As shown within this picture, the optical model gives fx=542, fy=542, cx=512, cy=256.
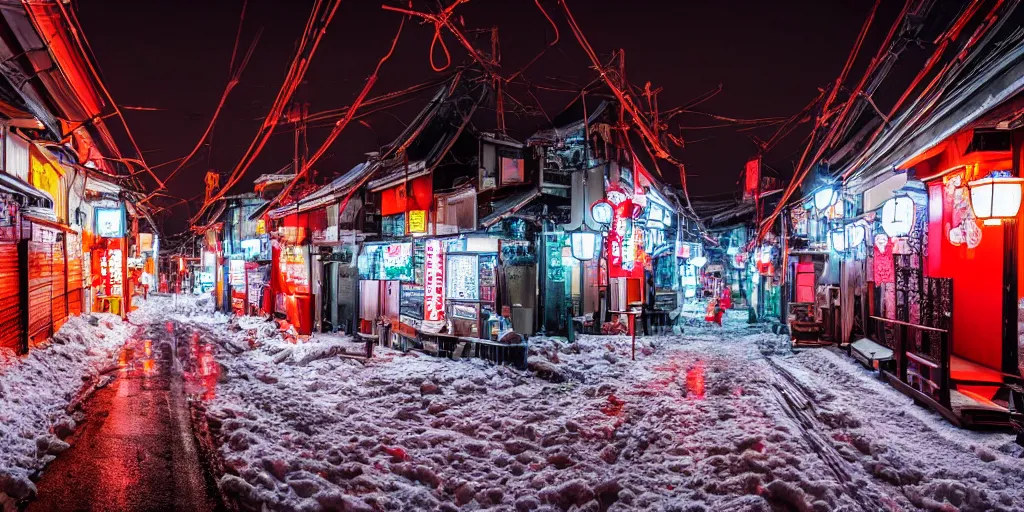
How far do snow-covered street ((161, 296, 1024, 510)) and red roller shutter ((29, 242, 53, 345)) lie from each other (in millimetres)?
5675

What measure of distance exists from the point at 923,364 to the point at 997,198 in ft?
11.7

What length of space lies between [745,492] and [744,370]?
32.2ft

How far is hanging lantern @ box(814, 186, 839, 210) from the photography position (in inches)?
792

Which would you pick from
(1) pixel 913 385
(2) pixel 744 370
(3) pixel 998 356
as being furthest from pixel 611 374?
(3) pixel 998 356

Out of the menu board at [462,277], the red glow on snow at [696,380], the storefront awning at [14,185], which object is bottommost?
the red glow on snow at [696,380]

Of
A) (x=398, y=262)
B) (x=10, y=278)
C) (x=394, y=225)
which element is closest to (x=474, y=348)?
(x=398, y=262)

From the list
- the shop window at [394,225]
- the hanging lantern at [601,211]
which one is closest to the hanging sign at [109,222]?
the shop window at [394,225]

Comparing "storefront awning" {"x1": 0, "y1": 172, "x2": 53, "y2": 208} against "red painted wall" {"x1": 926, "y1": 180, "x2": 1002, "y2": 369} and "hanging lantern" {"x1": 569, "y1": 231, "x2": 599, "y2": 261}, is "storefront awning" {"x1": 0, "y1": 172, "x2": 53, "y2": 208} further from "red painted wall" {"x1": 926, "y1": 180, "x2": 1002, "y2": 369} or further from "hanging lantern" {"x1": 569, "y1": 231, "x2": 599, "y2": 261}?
"red painted wall" {"x1": 926, "y1": 180, "x2": 1002, "y2": 369}

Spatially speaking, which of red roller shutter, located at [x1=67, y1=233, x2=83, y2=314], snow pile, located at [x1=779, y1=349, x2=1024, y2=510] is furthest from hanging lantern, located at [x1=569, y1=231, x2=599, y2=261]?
red roller shutter, located at [x1=67, y1=233, x2=83, y2=314]

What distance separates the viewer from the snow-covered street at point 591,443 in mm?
7453

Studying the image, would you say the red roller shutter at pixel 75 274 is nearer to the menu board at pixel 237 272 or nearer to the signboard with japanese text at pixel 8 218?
the signboard with japanese text at pixel 8 218

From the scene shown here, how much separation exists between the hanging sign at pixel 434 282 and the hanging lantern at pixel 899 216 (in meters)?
14.2

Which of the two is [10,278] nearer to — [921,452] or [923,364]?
[921,452]

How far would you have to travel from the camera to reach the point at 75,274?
23.9 metres
